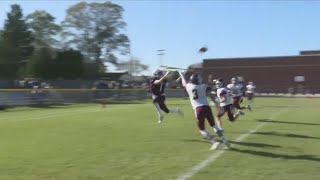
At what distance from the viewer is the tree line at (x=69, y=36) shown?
84.0 meters

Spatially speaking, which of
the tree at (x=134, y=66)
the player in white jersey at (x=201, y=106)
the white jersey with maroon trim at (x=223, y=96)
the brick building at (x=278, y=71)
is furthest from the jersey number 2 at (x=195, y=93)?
the tree at (x=134, y=66)

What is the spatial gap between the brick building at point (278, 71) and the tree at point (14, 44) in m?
30.9

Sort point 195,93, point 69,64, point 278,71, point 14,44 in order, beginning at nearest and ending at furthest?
point 195,93 → point 69,64 → point 14,44 → point 278,71

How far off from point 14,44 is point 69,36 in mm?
14596

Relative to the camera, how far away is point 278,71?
326ft

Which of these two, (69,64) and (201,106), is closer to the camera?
(201,106)

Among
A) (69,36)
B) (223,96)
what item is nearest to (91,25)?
(69,36)

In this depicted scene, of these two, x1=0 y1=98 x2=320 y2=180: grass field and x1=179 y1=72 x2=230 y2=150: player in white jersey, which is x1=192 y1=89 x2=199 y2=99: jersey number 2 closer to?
x1=179 y1=72 x2=230 y2=150: player in white jersey

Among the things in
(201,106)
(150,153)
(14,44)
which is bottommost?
(150,153)

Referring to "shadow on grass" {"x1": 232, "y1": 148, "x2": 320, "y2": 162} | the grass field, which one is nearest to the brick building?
the grass field

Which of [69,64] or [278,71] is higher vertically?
[69,64]

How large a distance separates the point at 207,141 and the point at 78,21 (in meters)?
85.0

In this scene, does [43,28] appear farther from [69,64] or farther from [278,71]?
[278,71]

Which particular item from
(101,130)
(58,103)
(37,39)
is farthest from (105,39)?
(101,130)
